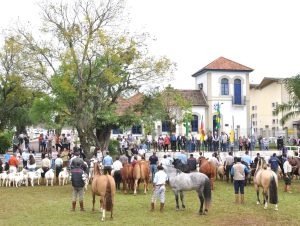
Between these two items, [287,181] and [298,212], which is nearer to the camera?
[298,212]

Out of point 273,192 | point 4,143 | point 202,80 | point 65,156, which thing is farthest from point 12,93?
point 273,192

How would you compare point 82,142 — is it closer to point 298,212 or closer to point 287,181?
point 287,181

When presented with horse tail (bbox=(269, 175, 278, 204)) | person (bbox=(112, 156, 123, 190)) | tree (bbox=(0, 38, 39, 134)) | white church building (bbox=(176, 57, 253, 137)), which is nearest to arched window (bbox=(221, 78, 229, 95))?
white church building (bbox=(176, 57, 253, 137))

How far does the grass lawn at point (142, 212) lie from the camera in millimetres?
13242

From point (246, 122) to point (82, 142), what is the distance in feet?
79.3

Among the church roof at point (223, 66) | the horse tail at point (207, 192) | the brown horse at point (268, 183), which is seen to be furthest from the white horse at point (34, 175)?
the church roof at point (223, 66)

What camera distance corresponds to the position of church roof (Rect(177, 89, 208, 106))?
47.9 metres

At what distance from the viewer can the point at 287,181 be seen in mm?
19359

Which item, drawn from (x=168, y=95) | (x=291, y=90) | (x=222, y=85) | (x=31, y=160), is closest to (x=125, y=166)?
(x=31, y=160)

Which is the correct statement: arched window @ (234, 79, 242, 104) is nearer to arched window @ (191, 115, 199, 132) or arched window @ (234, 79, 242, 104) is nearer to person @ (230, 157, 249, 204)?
arched window @ (191, 115, 199, 132)

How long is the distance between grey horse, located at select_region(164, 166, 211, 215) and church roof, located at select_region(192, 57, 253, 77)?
113ft

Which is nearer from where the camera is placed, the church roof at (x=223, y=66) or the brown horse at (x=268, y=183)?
the brown horse at (x=268, y=183)

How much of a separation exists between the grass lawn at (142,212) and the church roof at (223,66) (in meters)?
30.5

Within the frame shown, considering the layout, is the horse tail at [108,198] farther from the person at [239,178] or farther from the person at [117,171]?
the person at [117,171]
